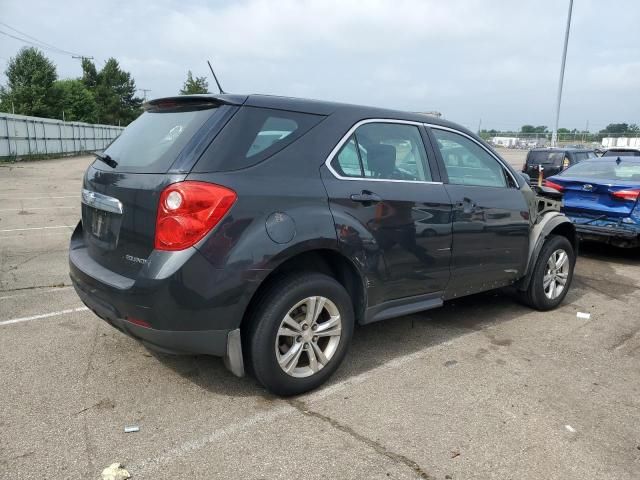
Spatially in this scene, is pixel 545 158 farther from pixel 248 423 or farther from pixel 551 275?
pixel 248 423

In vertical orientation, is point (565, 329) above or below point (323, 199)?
below

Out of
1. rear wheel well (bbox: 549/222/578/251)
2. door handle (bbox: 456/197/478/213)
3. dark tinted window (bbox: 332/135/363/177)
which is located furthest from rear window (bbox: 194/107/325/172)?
rear wheel well (bbox: 549/222/578/251)

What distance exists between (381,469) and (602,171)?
22.5 feet

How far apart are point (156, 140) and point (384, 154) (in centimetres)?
149

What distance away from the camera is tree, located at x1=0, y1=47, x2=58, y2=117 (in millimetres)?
51531

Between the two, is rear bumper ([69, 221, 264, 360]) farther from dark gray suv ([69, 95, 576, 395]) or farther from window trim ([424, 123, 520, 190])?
window trim ([424, 123, 520, 190])

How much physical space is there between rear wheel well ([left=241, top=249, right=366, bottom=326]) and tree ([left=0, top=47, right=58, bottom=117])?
5645 cm

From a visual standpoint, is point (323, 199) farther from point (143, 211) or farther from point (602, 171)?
point (602, 171)

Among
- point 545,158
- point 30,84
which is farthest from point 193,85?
point 545,158

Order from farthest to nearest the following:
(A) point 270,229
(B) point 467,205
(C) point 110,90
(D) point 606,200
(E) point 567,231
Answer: (C) point 110,90 < (D) point 606,200 < (E) point 567,231 < (B) point 467,205 < (A) point 270,229

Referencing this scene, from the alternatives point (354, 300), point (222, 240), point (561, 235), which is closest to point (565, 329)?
point (561, 235)

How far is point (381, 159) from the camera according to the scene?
11.9 ft

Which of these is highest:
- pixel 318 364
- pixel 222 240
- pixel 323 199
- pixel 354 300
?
Result: pixel 323 199

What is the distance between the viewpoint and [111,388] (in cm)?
329
